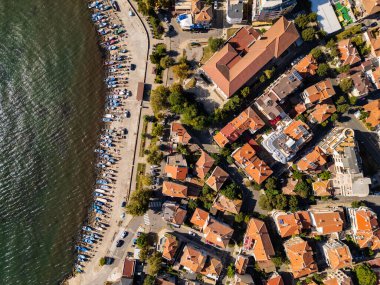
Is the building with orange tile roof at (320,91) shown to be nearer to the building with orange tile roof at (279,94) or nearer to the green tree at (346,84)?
the green tree at (346,84)

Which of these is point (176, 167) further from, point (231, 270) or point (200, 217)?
point (231, 270)

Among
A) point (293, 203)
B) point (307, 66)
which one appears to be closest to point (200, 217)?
point (293, 203)

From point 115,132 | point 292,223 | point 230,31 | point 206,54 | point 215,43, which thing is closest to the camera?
point 292,223

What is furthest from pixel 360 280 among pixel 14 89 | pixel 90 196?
pixel 14 89

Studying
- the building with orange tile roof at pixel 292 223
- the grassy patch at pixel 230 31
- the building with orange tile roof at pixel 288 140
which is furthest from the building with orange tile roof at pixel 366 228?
the grassy patch at pixel 230 31

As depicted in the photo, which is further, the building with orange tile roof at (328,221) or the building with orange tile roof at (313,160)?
the building with orange tile roof at (313,160)

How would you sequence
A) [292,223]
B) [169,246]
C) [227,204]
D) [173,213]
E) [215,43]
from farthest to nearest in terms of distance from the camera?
1. [227,204]
2. [173,213]
3. [215,43]
4. [169,246]
5. [292,223]
